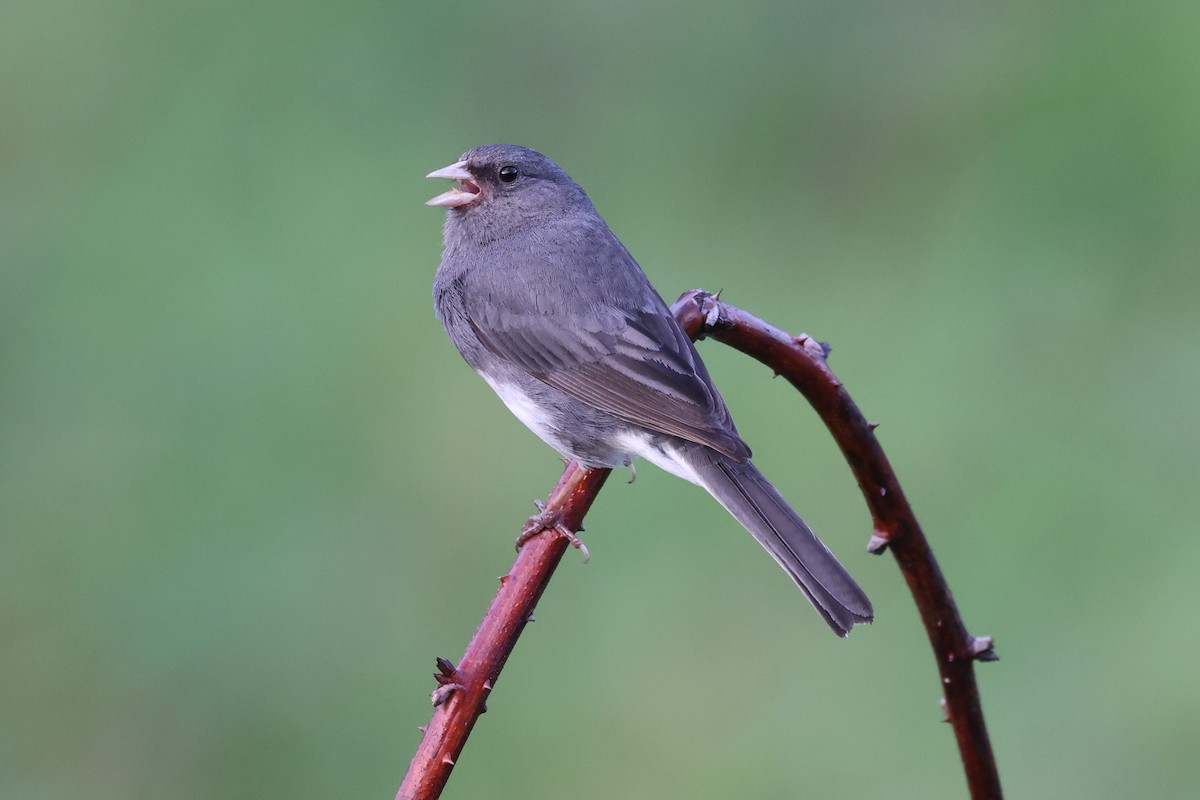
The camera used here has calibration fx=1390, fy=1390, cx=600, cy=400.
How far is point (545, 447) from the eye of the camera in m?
3.84

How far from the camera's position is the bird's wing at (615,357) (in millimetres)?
2420

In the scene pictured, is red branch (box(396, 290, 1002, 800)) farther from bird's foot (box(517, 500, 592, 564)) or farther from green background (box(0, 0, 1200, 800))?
green background (box(0, 0, 1200, 800))

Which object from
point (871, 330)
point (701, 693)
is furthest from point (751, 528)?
point (871, 330)

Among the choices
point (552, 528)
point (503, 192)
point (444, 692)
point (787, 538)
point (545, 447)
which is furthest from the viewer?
point (545, 447)

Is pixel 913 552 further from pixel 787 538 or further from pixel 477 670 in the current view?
pixel 477 670

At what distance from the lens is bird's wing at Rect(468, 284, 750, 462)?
95.3 inches

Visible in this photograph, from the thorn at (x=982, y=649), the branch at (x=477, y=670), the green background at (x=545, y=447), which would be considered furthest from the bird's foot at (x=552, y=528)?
the green background at (x=545, y=447)

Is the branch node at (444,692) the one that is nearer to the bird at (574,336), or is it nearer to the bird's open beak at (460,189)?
the bird at (574,336)

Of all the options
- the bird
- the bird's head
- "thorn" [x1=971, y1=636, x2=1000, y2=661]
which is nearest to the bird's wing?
the bird

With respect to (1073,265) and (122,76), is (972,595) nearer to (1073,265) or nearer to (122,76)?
(1073,265)

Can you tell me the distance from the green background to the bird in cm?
96

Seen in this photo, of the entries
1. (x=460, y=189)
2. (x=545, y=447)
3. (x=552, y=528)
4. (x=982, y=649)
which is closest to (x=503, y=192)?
(x=460, y=189)

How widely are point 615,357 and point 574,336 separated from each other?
101mm

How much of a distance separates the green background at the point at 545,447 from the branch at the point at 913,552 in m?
1.70
